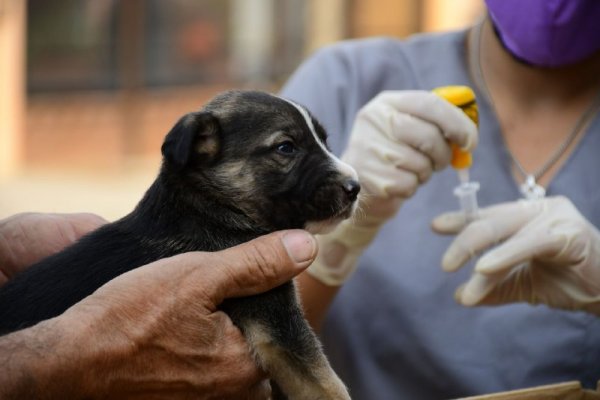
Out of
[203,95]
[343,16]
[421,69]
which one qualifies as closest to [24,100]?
[203,95]

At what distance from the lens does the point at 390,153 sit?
3014 mm

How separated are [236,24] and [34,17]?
100 inches

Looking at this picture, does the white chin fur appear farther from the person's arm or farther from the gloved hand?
the gloved hand

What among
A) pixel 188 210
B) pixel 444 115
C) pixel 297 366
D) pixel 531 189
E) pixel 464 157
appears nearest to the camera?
pixel 297 366

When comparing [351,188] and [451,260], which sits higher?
[351,188]

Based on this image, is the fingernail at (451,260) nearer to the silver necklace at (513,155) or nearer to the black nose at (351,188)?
the silver necklace at (513,155)

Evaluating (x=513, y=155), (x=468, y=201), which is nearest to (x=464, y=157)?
(x=468, y=201)

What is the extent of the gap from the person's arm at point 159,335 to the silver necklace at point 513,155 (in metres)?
1.30

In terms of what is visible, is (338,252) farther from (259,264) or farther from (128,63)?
(128,63)

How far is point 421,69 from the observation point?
3641 mm

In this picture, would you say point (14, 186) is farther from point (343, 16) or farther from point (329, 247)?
point (329, 247)

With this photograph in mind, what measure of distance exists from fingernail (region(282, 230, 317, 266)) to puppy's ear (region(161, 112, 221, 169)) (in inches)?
10.3

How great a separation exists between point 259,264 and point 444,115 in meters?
0.98

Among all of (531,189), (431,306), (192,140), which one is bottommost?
(431,306)
